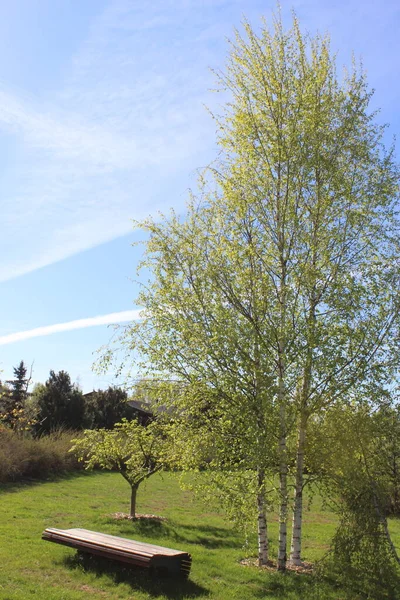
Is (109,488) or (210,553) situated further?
(109,488)

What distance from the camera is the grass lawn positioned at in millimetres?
7625

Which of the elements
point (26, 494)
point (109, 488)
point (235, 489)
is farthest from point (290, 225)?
point (109, 488)

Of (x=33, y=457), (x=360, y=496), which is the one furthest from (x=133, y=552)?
(x=33, y=457)

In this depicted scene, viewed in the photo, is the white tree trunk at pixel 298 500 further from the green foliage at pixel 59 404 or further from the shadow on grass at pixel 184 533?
the green foliage at pixel 59 404

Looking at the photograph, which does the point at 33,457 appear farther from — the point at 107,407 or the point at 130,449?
the point at 107,407

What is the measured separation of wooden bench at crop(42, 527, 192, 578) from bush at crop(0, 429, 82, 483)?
12.4 m

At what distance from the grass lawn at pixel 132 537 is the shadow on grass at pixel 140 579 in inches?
0.6

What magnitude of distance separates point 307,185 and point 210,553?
321 inches

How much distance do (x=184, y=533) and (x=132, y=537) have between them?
6.17ft

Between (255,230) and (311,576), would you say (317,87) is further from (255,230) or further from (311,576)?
(311,576)

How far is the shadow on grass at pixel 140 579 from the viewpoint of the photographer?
762cm

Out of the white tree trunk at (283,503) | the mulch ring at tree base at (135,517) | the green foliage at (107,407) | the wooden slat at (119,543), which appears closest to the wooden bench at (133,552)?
the wooden slat at (119,543)

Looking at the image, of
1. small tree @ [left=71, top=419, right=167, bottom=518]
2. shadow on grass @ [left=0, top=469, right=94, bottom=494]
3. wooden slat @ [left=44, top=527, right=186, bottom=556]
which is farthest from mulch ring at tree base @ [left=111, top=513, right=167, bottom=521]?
Result: shadow on grass @ [left=0, top=469, right=94, bottom=494]

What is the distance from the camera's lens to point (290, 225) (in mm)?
10477
